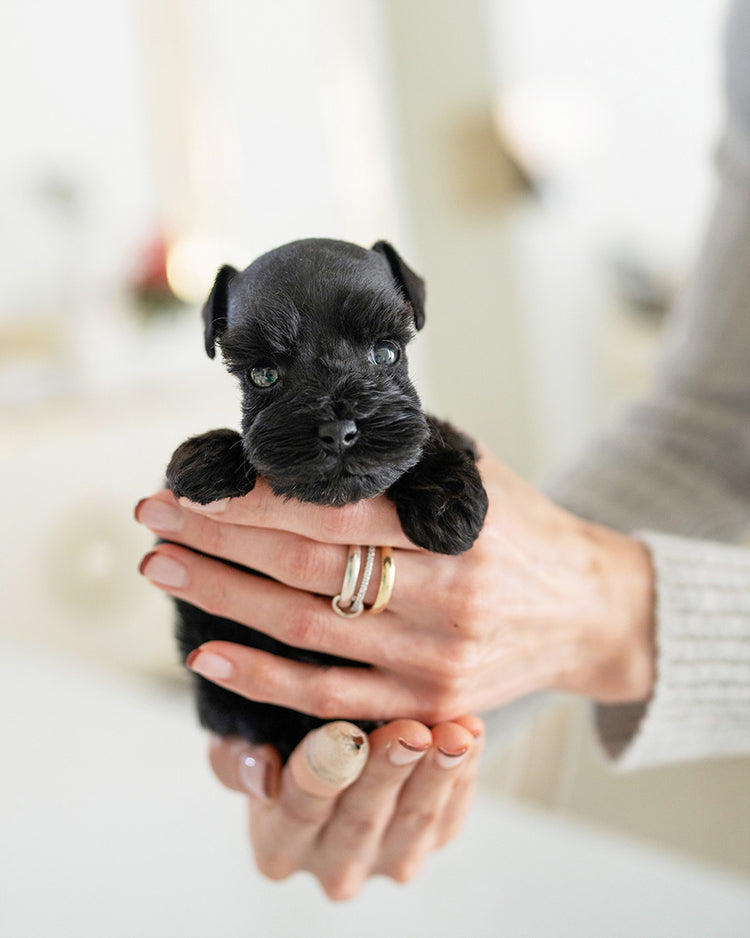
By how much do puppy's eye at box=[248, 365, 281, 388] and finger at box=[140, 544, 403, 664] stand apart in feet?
0.63

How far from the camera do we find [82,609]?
1.01m

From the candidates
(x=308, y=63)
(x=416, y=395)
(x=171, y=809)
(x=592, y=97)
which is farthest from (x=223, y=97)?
(x=416, y=395)


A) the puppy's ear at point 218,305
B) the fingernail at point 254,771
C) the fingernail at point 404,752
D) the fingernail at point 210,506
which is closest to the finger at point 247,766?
the fingernail at point 254,771

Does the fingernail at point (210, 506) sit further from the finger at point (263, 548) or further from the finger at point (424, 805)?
the finger at point (424, 805)

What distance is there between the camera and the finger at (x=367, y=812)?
0.59 meters

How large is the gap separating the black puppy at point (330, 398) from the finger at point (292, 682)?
0.47ft

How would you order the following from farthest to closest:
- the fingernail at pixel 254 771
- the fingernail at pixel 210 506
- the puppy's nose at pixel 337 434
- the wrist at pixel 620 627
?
the wrist at pixel 620 627 → the fingernail at pixel 254 771 → the fingernail at pixel 210 506 → the puppy's nose at pixel 337 434

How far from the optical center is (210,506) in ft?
1.73

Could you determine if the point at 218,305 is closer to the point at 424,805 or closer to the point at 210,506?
the point at 210,506

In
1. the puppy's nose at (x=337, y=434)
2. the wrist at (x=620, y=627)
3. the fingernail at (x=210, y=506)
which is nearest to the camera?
the puppy's nose at (x=337, y=434)

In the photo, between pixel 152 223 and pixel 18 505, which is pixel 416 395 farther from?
pixel 152 223

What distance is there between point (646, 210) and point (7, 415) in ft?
8.41

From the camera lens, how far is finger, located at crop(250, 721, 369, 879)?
1.87ft

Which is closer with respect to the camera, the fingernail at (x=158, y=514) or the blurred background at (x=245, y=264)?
the fingernail at (x=158, y=514)
